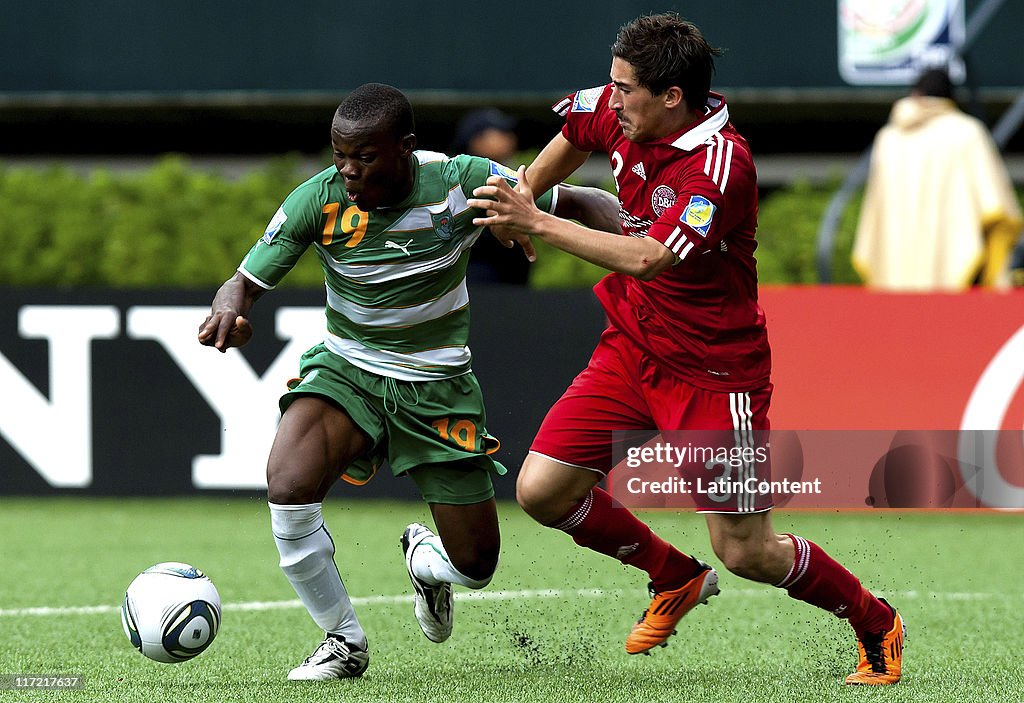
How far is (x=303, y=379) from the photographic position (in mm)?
5305

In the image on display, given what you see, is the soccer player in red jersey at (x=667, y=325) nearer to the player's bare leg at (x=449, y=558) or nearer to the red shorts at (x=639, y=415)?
the red shorts at (x=639, y=415)

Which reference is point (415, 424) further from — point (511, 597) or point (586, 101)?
point (511, 597)

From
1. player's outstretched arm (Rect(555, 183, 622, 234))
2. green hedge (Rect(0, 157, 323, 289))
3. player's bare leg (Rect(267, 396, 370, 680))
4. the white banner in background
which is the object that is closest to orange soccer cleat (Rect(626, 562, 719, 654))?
player's bare leg (Rect(267, 396, 370, 680))

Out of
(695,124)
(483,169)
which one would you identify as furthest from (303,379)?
(695,124)

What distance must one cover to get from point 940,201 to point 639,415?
5597 mm

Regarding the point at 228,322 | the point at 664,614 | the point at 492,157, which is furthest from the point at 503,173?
the point at 492,157

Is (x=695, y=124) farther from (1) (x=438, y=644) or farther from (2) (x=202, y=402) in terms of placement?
(2) (x=202, y=402)

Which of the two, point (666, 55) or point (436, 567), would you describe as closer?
point (666, 55)

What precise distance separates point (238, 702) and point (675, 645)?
1.81 m

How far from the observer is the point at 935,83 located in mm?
10328

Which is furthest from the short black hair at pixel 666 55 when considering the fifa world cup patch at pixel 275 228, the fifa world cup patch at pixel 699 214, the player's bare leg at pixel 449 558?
the player's bare leg at pixel 449 558

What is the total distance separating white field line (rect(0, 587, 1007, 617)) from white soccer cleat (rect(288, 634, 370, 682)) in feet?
4.71

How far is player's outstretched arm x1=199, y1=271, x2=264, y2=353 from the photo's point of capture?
4715mm

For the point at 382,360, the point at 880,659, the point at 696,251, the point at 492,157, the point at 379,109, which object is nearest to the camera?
the point at 696,251
